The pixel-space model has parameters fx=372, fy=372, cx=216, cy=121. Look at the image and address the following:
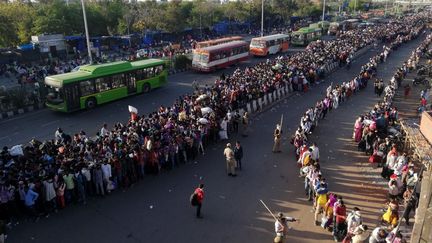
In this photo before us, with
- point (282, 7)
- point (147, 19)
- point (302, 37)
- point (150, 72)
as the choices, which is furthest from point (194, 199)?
point (282, 7)

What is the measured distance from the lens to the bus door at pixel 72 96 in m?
21.1

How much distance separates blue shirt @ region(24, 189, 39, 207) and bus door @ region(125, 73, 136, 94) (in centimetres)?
1471

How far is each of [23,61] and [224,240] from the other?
A: 1295 inches

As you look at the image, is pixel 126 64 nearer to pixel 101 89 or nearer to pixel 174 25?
pixel 101 89

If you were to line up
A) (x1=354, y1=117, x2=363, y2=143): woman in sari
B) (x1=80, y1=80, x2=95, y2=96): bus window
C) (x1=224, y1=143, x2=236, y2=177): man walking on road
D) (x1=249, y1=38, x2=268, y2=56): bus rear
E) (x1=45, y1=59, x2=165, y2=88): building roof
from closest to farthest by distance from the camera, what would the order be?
(x1=224, y1=143, x2=236, y2=177): man walking on road → (x1=354, y1=117, x2=363, y2=143): woman in sari → (x1=45, y1=59, x2=165, y2=88): building roof → (x1=80, y1=80, x2=95, y2=96): bus window → (x1=249, y1=38, x2=268, y2=56): bus rear

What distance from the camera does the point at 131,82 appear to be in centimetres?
2517

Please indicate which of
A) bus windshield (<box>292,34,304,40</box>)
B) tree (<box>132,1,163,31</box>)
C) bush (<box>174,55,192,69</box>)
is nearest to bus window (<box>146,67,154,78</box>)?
bush (<box>174,55,192,69</box>)

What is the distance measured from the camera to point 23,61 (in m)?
35.8

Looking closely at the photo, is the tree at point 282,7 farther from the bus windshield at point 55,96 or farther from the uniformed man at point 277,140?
the uniformed man at point 277,140

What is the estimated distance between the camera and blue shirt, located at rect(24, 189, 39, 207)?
10852mm

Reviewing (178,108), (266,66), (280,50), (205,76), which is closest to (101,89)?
(178,108)

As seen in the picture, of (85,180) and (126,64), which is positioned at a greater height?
(126,64)

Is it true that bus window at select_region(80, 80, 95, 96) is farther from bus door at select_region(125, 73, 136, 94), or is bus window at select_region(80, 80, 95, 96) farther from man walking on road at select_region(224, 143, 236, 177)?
man walking on road at select_region(224, 143, 236, 177)

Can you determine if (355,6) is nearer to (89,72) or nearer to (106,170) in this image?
(89,72)
